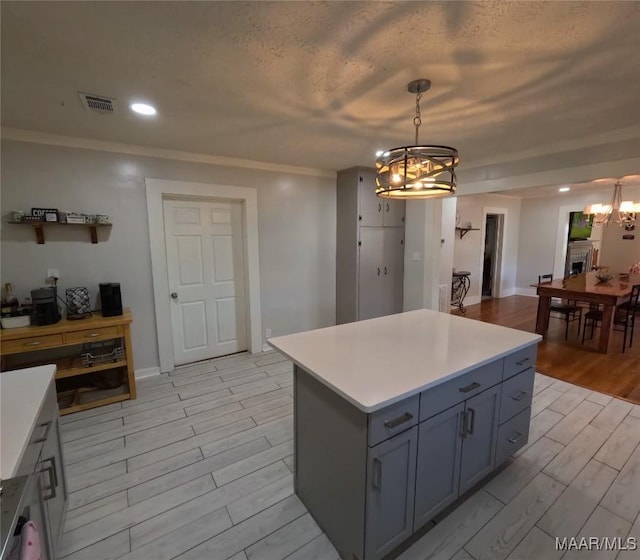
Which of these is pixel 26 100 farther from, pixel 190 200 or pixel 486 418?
pixel 486 418

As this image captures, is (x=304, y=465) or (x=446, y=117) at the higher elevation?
(x=446, y=117)

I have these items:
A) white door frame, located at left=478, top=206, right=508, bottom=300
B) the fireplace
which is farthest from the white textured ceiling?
the fireplace

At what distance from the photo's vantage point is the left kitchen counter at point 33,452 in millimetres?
946

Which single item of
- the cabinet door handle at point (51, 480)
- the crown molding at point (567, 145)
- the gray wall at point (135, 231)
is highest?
the crown molding at point (567, 145)

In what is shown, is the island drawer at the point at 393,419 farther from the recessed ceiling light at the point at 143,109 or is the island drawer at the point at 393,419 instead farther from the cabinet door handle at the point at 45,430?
the recessed ceiling light at the point at 143,109

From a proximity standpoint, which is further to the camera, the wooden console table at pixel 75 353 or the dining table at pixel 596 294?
the dining table at pixel 596 294

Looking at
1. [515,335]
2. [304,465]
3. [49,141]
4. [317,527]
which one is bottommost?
[317,527]

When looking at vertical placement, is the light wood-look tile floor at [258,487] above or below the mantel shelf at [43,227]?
below

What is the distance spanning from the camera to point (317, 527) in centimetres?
165

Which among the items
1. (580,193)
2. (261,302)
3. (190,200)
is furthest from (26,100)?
(580,193)

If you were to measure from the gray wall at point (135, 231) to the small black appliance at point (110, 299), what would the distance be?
0.26 meters

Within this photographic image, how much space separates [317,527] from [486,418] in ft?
3.57

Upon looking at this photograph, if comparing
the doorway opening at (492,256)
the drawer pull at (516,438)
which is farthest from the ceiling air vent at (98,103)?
the doorway opening at (492,256)

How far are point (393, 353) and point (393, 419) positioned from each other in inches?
17.9
